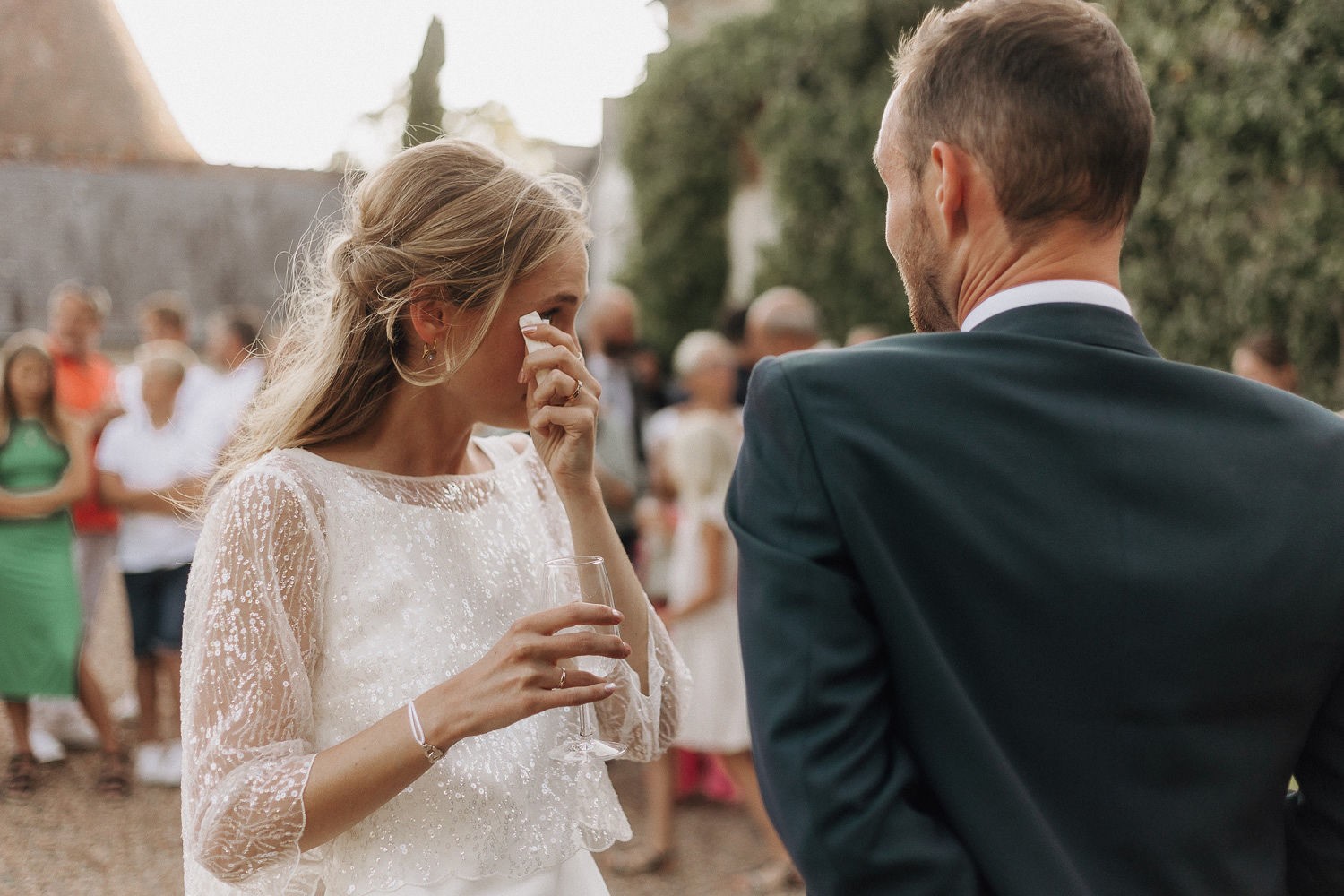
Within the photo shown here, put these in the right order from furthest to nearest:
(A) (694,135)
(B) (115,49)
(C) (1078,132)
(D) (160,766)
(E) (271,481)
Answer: (B) (115,49), (A) (694,135), (D) (160,766), (E) (271,481), (C) (1078,132)

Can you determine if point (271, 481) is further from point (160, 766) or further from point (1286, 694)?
point (160, 766)

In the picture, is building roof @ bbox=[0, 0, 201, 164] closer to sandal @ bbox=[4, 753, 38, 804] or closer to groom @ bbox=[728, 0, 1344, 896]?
sandal @ bbox=[4, 753, 38, 804]

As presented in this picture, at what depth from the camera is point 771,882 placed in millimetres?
5000

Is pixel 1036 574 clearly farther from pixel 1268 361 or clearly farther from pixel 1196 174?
pixel 1196 174

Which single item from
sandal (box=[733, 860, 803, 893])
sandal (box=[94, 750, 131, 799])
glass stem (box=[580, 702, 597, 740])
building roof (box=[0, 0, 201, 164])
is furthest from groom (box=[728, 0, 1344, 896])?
building roof (box=[0, 0, 201, 164])

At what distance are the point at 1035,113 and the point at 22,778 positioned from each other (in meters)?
6.63

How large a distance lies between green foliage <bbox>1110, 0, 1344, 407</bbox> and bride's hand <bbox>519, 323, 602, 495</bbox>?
606 cm

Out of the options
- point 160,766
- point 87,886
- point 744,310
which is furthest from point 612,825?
point 744,310

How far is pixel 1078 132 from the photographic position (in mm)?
1271

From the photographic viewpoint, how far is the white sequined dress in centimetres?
171

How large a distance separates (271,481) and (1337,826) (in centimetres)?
157

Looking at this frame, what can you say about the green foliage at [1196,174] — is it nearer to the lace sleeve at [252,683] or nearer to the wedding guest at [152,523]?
the wedding guest at [152,523]

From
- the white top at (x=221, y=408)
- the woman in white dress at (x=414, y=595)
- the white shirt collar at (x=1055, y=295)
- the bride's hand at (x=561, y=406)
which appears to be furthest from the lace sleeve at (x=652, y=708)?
the white top at (x=221, y=408)

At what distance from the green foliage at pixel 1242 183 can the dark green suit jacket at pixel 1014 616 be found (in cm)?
625
